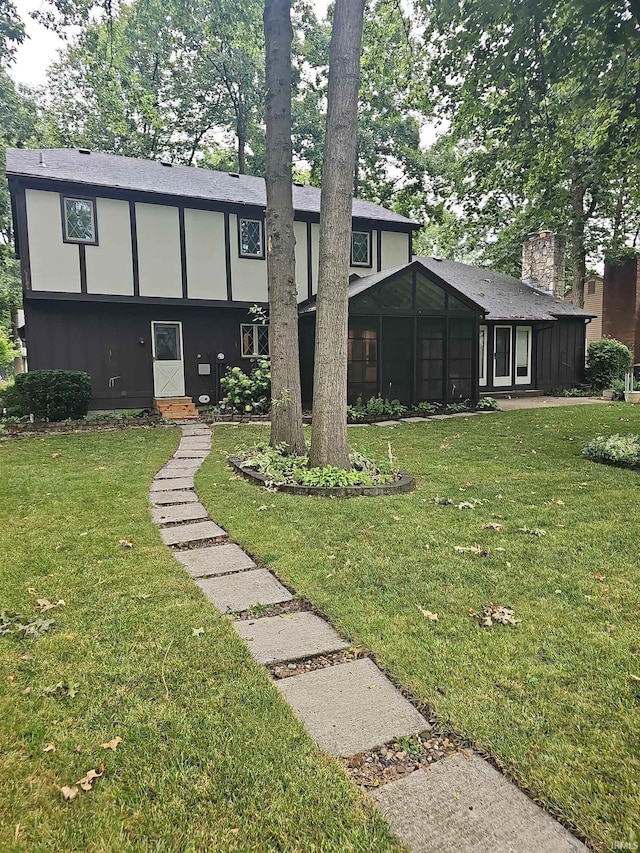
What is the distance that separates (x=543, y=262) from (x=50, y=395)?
1756 cm

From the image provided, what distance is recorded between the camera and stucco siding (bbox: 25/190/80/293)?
→ 11102mm

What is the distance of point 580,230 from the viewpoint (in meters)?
20.5

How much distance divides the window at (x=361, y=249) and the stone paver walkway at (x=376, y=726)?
1244 cm

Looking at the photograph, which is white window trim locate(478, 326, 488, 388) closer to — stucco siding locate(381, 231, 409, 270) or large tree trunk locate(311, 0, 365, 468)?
stucco siding locate(381, 231, 409, 270)

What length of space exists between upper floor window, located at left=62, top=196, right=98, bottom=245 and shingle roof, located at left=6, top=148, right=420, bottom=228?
501 millimetres

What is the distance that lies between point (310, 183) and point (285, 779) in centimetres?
2344

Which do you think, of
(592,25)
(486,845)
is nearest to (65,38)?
(592,25)

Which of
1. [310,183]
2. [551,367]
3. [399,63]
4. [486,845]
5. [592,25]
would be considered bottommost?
[486,845]

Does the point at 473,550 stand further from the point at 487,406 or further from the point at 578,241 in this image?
the point at 578,241

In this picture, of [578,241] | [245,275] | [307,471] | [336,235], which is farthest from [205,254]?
[578,241]

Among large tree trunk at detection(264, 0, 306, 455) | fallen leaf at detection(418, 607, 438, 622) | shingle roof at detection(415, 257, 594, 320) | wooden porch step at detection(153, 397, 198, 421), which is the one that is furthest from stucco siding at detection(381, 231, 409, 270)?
fallen leaf at detection(418, 607, 438, 622)

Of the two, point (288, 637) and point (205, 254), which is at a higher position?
point (205, 254)

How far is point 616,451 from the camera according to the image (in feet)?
23.3

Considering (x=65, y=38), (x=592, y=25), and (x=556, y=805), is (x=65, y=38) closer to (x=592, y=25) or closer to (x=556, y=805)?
(x=592, y=25)
